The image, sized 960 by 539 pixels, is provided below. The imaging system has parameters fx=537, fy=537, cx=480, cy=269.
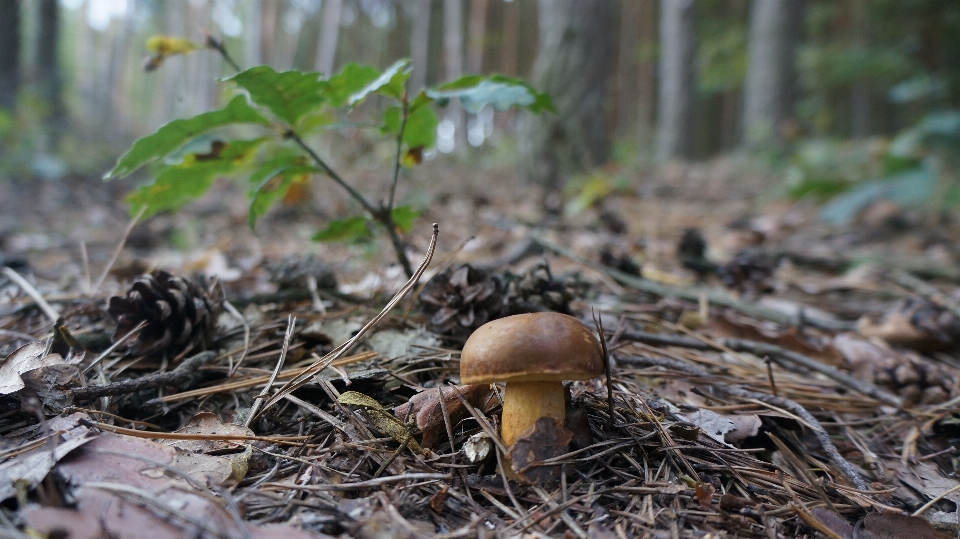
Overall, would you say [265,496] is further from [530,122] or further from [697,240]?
[530,122]

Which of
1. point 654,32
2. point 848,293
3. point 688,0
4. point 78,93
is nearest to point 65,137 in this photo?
point 78,93

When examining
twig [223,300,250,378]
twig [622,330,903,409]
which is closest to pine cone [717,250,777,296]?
twig [622,330,903,409]

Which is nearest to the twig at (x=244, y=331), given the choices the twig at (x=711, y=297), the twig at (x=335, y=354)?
the twig at (x=335, y=354)

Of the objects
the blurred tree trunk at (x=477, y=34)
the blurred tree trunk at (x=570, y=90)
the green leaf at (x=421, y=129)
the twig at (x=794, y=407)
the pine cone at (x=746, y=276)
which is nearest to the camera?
the twig at (x=794, y=407)

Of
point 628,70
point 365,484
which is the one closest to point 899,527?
point 365,484

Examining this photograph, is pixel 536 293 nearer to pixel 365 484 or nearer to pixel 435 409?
pixel 435 409

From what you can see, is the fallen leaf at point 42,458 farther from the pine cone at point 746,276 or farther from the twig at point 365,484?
the pine cone at point 746,276
